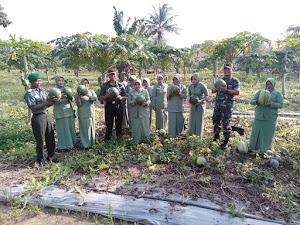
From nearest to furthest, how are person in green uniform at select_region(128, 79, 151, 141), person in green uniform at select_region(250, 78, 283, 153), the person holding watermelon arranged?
person in green uniform at select_region(250, 78, 283, 153)
the person holding watermelon
person in green uniform at select_region(128, 79, 151, 141)

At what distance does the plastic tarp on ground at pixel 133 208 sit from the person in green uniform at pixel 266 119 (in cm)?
229

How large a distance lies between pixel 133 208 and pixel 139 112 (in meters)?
2.67

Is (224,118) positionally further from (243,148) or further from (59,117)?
(59,117)

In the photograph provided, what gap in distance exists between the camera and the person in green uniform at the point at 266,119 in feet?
17.2

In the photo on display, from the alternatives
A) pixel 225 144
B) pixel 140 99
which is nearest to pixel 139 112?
pixel 140 99

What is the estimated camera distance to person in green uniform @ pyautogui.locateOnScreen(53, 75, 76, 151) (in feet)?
18.6

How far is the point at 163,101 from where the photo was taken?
685 centimetres

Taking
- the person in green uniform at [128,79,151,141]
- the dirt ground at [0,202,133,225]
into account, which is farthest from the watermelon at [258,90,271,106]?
the dirt ground at [0,202,133,225]

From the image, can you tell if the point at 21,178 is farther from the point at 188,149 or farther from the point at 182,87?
the point at 182,87

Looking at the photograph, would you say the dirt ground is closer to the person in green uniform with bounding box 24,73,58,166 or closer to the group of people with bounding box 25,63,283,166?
the person in green uniform with bounding box 24,73,58,166

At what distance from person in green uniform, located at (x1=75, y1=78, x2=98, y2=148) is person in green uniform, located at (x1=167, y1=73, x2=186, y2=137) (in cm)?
193

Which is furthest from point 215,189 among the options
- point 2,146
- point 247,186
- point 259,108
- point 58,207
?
point 2,146

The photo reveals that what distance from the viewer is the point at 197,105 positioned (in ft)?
20.4

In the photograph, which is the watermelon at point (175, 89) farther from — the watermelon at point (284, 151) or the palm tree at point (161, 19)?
the palm tree at point (161, 19)
